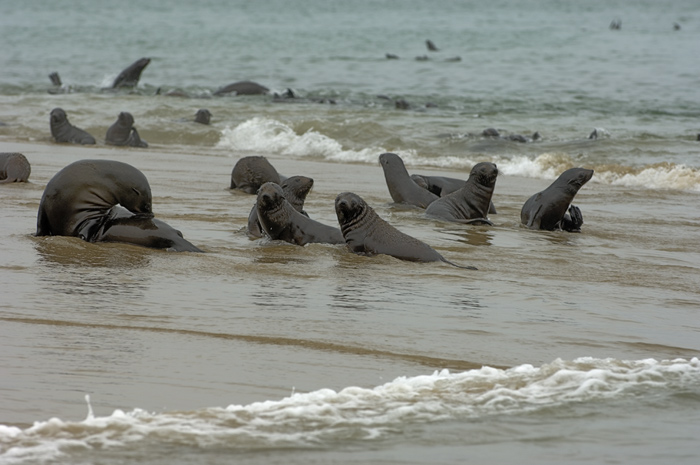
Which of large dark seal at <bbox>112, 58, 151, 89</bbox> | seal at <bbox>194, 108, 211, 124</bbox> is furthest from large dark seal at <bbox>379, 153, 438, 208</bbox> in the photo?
large dark seal at <bbox>112, 58, 151, 89</bbox>

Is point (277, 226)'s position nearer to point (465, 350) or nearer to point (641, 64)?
point (465, 350)

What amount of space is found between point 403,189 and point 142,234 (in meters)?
4.23

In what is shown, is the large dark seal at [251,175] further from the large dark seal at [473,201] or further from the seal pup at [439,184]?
the large dark seal at [473,201]

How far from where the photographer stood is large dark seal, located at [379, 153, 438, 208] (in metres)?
10.8

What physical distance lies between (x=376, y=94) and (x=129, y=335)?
75.7 ft

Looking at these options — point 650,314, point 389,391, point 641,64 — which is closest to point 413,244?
point 650,314

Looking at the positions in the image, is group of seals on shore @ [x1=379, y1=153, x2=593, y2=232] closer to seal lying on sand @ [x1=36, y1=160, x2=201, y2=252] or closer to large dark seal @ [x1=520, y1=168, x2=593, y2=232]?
large dark seal @ [x1=520, y1=168, x2=593, y2=232]

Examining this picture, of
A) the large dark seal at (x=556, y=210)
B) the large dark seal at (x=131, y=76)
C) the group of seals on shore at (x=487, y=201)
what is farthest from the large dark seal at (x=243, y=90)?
the large dark seal at (x=556, y=210)

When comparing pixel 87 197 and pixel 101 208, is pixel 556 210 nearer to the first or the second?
pixel 101 208

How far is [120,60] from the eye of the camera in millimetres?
40125

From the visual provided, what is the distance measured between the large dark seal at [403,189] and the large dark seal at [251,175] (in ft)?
3.99

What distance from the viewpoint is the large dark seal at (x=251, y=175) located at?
36.7 ft

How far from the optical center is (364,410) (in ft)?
13.1

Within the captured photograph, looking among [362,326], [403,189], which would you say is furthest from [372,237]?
[403,189]
